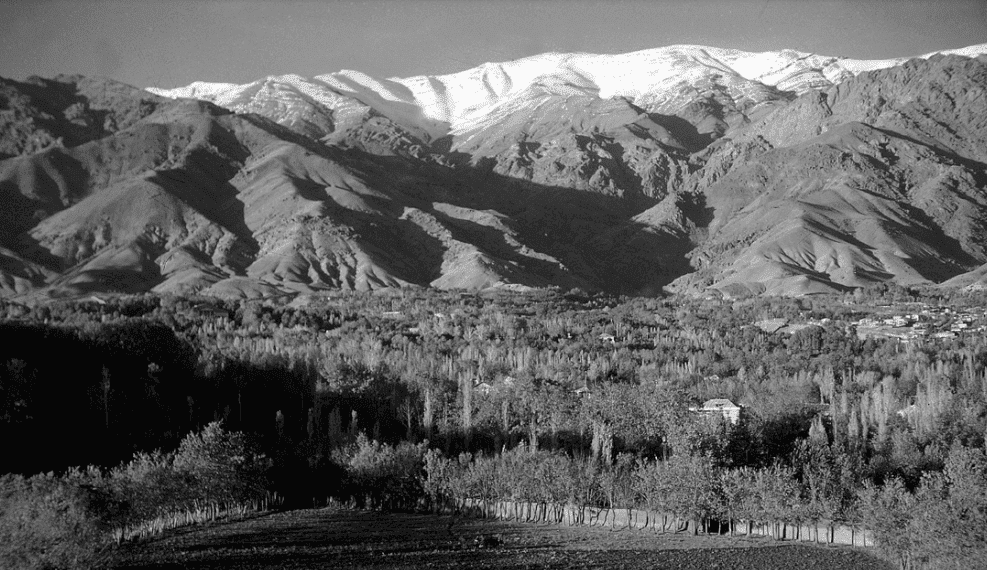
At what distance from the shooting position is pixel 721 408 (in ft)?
380

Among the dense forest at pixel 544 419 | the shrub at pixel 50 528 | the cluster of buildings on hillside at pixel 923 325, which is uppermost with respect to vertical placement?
the cluster of buildings on hillside at pixel 923 325

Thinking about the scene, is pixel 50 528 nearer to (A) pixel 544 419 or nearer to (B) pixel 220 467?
(B) pixel 220 467

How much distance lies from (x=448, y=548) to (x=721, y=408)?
54522 millimetres

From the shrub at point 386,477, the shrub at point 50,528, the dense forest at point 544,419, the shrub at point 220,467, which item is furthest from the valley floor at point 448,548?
the shrub at point 386,477

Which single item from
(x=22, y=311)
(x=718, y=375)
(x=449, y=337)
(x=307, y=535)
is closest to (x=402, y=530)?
(x=307, y=535)

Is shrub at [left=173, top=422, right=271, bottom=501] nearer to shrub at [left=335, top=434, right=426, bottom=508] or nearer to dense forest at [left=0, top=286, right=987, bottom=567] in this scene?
dense forest at [left=0, top=286, right=987, bottom=567]

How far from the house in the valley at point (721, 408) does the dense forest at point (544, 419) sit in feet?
5.20

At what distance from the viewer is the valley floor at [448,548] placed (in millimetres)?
63406

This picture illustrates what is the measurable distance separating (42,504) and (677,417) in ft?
195

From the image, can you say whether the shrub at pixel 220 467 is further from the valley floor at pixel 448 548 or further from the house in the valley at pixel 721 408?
the house in the valley at pixel 721 408

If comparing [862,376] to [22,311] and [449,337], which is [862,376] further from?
[22,311]

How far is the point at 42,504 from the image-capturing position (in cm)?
5706

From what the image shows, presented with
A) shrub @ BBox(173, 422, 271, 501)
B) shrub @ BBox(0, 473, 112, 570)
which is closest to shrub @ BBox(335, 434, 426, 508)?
shrub @ BBox(173, 422, 271, 501)

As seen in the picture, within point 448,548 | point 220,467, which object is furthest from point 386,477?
point 448,548
